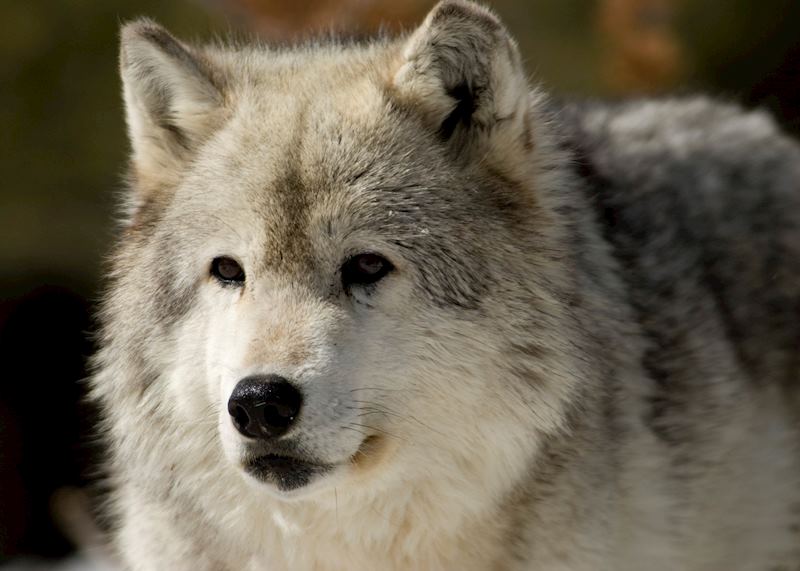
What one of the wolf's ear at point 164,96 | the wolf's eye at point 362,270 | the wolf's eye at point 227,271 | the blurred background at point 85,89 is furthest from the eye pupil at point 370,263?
the blurred background at point 85,89

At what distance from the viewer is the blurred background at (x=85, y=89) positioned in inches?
396

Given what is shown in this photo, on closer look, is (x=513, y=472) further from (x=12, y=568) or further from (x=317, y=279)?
(x=12, y=568)

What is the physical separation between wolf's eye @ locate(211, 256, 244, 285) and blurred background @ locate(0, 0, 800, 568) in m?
5.76

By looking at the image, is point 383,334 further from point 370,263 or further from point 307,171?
point 307,171

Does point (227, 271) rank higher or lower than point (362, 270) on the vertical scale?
lower

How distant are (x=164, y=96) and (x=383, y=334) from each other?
1.46 metres

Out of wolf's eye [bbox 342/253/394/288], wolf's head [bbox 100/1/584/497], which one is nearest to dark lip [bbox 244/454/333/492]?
wolf's head [bbox 100/1/584/497]

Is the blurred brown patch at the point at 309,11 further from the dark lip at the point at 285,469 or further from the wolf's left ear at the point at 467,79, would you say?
the dark lip at the point at 285,469

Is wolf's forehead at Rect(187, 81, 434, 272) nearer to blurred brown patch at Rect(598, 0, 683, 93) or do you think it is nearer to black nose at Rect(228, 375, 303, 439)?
black nose at Rect(228, 375, 303, 439)

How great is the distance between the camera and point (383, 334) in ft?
13.2

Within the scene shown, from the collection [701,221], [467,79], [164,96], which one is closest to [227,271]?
[164,96]

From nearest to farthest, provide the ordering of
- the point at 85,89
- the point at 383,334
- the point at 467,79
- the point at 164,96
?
the point at 383,334
the point at 467,79
the point at 164,96
the point at 85,89

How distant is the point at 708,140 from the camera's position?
6.40 metres

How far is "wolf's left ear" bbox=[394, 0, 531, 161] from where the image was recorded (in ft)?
13.7
